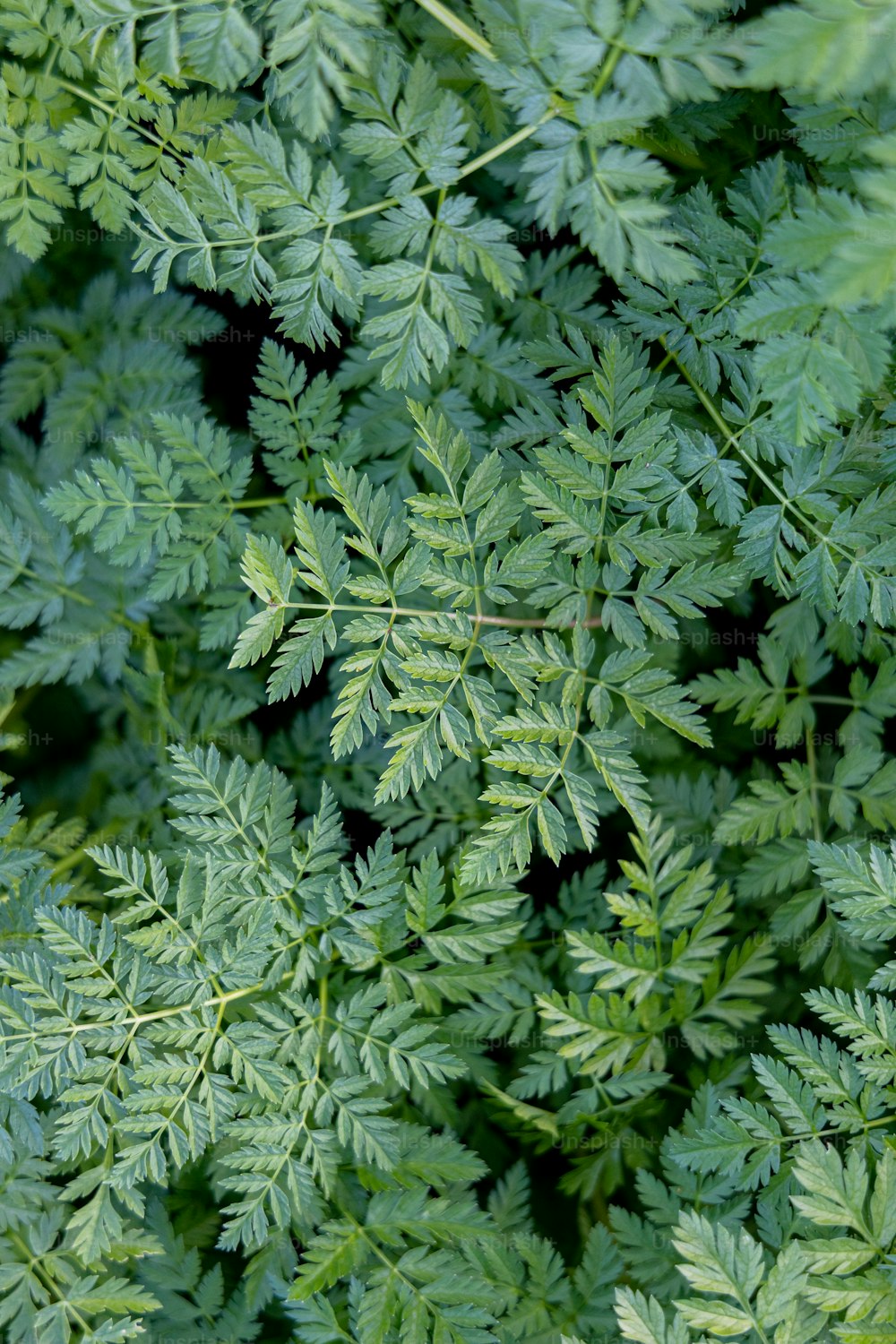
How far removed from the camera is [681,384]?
2412 millimetres

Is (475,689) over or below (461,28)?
below

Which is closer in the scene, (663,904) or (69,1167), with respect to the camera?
(69,1167)

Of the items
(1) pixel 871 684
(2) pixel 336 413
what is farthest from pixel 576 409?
(1) pixel 871 684

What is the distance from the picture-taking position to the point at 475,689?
2.15 metres

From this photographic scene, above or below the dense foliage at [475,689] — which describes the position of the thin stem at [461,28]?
above

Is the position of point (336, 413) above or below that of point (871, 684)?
above

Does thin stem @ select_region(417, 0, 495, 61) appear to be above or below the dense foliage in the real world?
above

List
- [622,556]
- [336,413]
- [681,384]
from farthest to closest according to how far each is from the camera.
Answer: [336,413] < [681,384] < [622,556]

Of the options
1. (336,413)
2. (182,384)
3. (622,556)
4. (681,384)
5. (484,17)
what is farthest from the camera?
(182,384)

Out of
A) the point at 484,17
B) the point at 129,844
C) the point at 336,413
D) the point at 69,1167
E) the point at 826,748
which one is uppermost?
the point at 484,17

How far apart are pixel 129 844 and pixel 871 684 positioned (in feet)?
6.92

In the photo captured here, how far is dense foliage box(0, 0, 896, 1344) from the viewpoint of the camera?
6.69 feet

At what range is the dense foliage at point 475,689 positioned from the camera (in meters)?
2.04

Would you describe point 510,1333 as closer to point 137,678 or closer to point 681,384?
point 137,678
